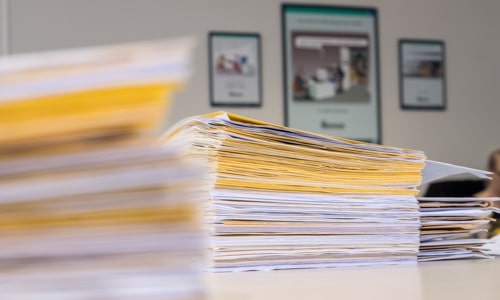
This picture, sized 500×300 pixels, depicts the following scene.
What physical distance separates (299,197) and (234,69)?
3262 millimetres

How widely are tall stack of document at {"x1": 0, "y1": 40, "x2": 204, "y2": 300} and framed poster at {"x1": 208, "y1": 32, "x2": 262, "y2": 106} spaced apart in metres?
3.50

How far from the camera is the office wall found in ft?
11.8

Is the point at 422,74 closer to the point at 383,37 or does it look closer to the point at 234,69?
the point at 383,37

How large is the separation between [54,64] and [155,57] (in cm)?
4

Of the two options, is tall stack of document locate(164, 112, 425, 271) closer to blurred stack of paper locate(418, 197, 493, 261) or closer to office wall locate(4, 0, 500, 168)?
blurred stack of paper locate(418, 197, 493, 261)

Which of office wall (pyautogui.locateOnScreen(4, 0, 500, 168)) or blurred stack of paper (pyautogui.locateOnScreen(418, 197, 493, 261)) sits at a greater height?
office wall (pyautogui.locateOnScreen(4, 0, 500, 168))

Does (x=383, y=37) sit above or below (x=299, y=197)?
above

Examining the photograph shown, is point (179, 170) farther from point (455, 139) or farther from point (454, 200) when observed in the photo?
point (455, 139)

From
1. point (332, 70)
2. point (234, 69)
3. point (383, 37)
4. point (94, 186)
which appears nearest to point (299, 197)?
point (94, 186)

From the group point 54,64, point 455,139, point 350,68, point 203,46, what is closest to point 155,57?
point 54,64

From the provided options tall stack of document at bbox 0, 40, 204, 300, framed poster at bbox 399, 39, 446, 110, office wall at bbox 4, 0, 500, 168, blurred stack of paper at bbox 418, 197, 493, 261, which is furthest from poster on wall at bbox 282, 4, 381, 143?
tall stack of document at bbox 0, 40, 204, 300

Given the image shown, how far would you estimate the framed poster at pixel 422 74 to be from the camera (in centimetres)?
409

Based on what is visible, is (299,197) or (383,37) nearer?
(299,197)

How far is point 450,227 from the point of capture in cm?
67
